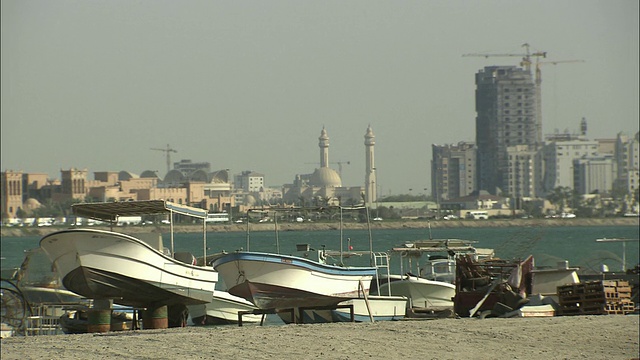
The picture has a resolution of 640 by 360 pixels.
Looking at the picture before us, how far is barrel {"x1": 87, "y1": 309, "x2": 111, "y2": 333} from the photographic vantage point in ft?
67.2

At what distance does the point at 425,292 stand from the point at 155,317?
252 inches

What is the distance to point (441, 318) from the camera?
70.5 feet

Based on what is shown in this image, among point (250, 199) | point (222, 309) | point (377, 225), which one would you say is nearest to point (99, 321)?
point (222, 309)

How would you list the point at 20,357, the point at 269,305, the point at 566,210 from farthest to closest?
1. the point at 566,210
2. the point at 269,305
3. the point at 20,357

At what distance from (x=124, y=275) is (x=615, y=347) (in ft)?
26.6

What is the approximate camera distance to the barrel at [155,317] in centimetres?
2128

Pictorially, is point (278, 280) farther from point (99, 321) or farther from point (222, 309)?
point (99, 321)

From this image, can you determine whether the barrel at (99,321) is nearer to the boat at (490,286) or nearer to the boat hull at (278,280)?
the boat hull at (278,280)

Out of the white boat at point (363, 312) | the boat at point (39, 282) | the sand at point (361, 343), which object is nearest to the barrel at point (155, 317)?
the white boat at point (363, 312)

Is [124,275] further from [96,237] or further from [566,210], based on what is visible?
[566,210]

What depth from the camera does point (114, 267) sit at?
64.6ft

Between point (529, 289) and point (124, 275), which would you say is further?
point (529, 289)

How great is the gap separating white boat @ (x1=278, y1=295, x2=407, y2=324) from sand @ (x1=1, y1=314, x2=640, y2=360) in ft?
9.55

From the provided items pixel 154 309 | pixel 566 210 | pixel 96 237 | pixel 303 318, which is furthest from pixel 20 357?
pixel 566 210
